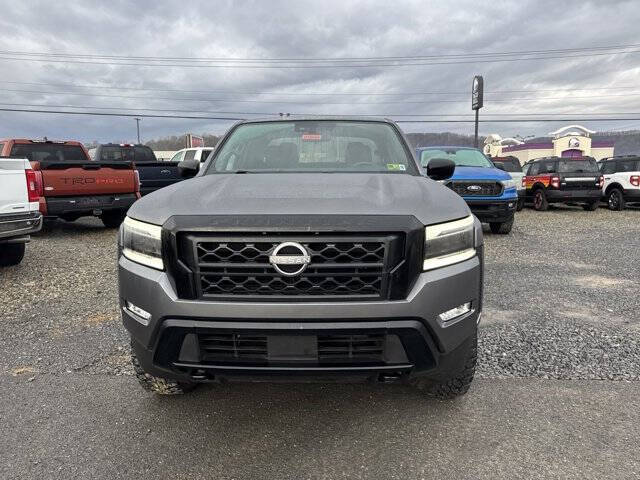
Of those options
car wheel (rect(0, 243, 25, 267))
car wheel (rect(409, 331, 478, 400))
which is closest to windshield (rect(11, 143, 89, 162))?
car wheel (rect(0, 243, 25, 267))

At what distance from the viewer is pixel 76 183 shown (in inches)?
349

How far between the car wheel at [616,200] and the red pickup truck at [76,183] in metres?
14.6

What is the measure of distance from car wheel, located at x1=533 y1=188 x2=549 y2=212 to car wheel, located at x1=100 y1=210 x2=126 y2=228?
41.4 ft

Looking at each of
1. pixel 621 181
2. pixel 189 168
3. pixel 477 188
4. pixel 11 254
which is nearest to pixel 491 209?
pixel 477 188

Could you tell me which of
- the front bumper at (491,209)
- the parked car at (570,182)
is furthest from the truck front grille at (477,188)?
the parked car at (570,182)

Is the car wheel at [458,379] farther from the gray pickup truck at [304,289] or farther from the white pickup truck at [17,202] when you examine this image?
the white pickup truck at [17,202]

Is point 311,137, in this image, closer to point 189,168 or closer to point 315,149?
point 315,149

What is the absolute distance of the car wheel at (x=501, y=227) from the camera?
387 inches

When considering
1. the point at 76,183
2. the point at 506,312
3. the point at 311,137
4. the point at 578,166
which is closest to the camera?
the point at 311,137

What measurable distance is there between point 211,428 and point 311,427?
0.59m

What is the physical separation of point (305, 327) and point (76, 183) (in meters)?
8.29

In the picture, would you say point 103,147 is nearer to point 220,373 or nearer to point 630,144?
point 220,373

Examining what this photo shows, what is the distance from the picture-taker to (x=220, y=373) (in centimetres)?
223

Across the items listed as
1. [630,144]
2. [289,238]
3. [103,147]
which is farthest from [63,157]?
[630,144]
